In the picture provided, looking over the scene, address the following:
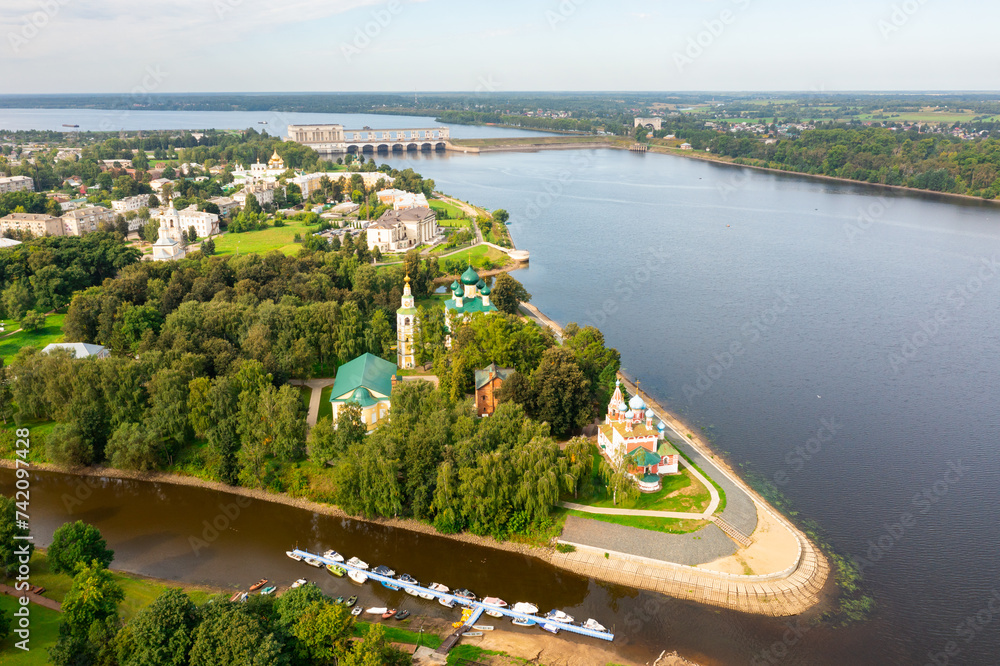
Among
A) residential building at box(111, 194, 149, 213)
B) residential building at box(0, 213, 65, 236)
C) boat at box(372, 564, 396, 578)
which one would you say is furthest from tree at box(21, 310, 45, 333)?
residential building at box(111, 194, 149, 213)

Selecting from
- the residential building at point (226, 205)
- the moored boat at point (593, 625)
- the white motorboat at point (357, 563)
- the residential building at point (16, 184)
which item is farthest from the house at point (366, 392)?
the residential building at point (16, 184)

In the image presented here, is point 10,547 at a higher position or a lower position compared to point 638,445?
lower

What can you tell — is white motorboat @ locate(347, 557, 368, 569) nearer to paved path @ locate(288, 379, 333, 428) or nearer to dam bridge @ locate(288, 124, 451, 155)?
paved path @ locate(288, 379, 333, 428)

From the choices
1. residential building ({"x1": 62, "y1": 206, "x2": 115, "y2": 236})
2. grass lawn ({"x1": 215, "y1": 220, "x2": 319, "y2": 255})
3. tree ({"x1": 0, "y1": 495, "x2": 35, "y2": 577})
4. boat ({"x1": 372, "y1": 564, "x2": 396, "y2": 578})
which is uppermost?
residential building ({"x1": 62, "y1": 206, "x2": 115, "y2": 236})

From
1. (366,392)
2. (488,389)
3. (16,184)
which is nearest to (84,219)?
(16,184)

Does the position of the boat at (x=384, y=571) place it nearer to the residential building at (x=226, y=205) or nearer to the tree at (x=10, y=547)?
the tree at (x=10, y=547)

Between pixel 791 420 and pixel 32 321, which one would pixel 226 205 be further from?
pixel 791 420
